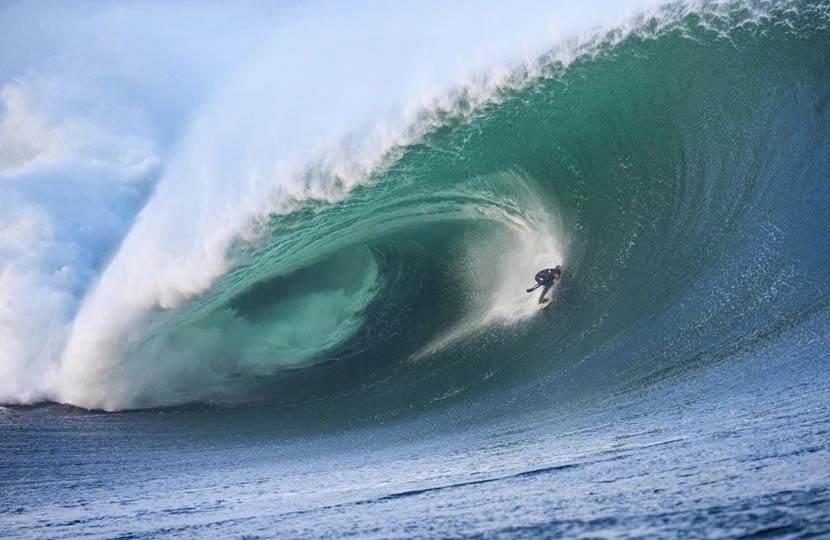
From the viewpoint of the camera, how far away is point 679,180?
1015cm

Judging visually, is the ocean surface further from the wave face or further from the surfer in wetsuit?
the surfer in wetsuit

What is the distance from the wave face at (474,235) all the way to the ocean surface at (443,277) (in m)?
0.04

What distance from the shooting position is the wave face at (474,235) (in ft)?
30.7

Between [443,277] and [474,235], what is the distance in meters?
0.81

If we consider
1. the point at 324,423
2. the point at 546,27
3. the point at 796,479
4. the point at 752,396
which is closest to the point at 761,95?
the point at 546,27

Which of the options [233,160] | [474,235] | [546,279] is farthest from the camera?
[233,160]

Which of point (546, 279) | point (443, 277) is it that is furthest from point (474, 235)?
point (546, 279)

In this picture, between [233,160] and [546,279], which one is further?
[233,160]

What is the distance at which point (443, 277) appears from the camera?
1118 cm

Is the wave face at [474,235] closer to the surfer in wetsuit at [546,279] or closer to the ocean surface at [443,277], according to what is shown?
the ocean surface at [443,277]

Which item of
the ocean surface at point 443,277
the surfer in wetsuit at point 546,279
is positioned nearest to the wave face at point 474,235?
the ocean surface at point 443,277

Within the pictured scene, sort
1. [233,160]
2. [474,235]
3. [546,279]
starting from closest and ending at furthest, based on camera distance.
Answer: [546,279] → [474,235] → [233,160]

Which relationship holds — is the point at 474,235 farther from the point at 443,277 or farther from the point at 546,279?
the point at 546,279

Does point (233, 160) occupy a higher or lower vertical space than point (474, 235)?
higher
